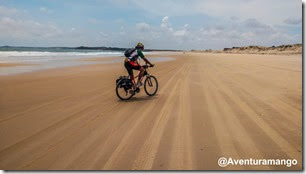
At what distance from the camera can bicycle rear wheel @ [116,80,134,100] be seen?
31.0 ft

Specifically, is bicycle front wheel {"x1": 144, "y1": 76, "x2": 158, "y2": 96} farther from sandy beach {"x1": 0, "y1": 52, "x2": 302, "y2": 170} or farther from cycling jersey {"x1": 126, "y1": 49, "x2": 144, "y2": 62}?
cycling jersey {"x1": 126, "y1": 49, "x2": 144, "y2": 62}

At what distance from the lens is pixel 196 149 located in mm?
4648

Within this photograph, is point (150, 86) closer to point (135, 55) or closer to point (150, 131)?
point (135, 55)

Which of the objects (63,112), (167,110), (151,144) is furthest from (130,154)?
(63,112)

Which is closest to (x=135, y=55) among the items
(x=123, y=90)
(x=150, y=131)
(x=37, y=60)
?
(x=123, y=90)

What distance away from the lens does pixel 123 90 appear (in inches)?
380

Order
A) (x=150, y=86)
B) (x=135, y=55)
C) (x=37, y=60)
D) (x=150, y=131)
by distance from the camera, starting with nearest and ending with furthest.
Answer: (x=150, y=131)
(x=135, y=55)
(x=150, y=86)
(x=37, y=60)

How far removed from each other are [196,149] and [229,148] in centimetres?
54

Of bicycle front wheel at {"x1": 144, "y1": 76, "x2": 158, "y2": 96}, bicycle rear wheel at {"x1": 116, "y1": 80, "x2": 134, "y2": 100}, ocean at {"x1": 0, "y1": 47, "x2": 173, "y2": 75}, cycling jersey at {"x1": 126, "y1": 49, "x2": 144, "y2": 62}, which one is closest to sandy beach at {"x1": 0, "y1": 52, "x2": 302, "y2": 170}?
bicycle rear wheel at {"x1": 116, "y1": 80, "x2": 134, "y2": 100}

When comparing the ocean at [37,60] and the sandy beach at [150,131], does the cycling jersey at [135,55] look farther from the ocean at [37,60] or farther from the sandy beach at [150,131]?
the ocean at [37,60]

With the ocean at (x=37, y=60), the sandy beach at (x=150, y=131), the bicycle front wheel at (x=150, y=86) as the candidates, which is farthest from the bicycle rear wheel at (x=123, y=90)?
the ocean at (x=37, y=60)

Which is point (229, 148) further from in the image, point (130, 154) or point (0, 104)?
point (0, 104)

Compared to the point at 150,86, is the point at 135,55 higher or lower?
higher

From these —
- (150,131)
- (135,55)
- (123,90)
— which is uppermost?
(135,55)
